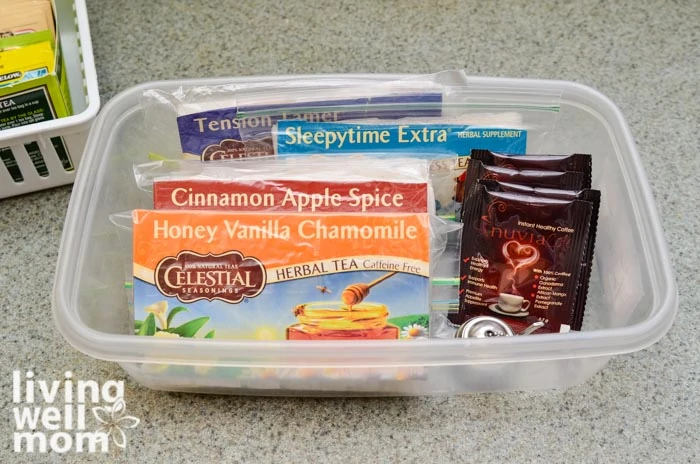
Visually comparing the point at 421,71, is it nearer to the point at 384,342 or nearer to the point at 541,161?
the point at 541,161

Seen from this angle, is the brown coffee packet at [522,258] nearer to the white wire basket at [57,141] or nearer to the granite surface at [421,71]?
the granite surface at [421,71]

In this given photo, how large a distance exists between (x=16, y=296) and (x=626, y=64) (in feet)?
2.46

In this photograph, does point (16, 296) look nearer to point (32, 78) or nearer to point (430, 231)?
point (32, 78)

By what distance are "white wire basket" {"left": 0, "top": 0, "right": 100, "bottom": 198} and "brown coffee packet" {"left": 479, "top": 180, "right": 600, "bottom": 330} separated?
40 centimetres

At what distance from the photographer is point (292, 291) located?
63cm

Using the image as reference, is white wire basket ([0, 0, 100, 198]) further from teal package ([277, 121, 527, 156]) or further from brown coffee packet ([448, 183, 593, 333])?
brown coffee packet ([448, 183, 593, 333])

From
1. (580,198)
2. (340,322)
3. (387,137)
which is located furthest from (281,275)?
(580,198)

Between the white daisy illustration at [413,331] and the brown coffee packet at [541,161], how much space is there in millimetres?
184

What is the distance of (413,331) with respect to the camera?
0.63m

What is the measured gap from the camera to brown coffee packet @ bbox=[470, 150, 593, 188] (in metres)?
0.71

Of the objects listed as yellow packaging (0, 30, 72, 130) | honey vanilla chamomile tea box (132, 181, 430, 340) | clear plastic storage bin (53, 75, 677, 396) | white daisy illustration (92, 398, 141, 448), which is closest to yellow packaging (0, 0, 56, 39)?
yellow packaging (0, 30, 72, 130)

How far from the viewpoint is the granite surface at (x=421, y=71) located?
65 centimetres

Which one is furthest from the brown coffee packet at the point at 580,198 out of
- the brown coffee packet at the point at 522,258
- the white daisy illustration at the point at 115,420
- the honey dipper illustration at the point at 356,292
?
the white daisy illustration at the point at 115,420

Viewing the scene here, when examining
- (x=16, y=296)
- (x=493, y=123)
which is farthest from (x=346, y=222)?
(x=16, y=296)
